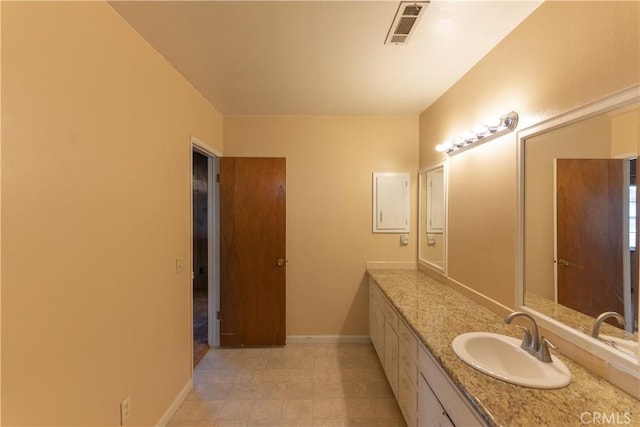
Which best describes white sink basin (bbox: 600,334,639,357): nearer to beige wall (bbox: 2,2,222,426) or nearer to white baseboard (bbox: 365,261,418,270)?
white baseboard (bbox: 365,261,418,270)

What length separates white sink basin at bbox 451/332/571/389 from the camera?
104cm

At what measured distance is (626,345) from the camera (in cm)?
100

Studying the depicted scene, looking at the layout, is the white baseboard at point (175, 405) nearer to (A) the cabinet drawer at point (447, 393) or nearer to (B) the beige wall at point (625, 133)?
(A) the cabinet drawer at point (447, 393)

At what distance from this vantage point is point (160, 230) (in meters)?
1.79

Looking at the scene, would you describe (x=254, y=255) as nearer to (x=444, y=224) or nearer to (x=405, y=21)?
(x=444, y=224)

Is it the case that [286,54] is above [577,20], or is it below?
above

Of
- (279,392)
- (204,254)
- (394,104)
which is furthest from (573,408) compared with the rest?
(204,254)

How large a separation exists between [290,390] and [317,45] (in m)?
2.63

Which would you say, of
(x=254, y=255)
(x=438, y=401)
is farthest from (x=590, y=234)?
(x=254, y=255)

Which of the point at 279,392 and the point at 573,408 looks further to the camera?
the point at 279,392

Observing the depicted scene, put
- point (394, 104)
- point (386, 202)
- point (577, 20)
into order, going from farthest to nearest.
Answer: point (386, 202) < point (394, 104) < point (577, 20)

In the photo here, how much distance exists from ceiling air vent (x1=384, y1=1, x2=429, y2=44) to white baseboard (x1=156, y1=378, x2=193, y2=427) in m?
2.92

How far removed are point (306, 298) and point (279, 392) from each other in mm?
1001

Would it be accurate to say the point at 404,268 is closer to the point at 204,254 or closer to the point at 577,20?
the point at 577,20
